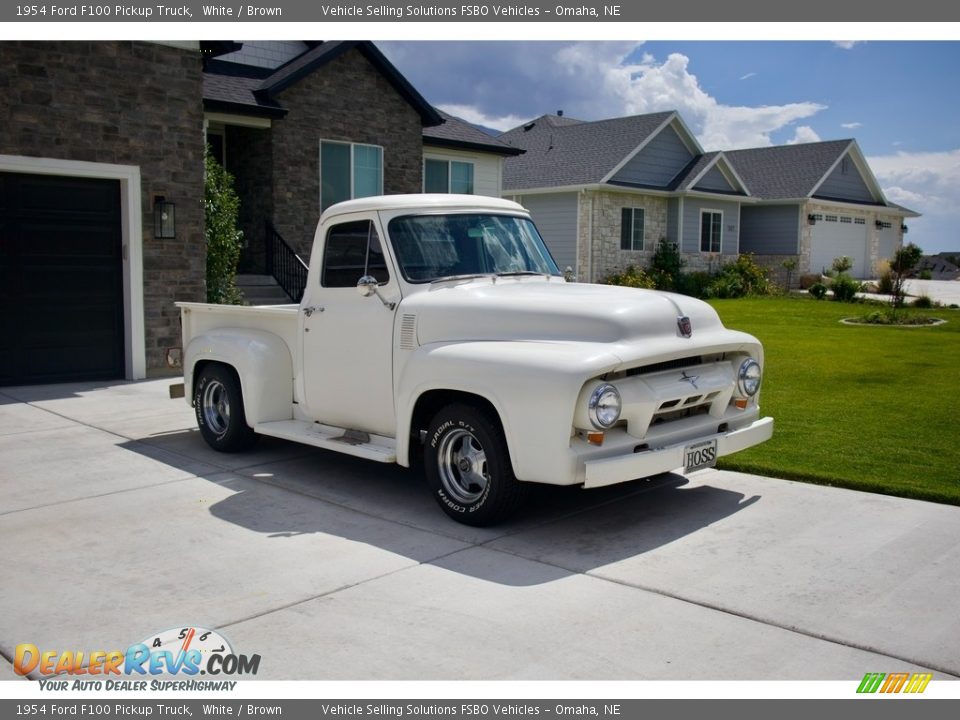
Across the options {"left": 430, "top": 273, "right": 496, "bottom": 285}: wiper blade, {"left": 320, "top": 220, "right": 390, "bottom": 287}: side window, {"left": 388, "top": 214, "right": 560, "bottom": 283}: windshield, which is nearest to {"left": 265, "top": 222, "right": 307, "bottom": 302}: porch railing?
{"left": 320, "top": 220, "right": 390, "bottom": 287}: side window

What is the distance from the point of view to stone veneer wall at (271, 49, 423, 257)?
58.9 feet

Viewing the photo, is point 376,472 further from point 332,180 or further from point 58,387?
point 332,180

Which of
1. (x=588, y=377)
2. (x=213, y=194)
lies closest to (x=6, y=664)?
(x=588, y=377)

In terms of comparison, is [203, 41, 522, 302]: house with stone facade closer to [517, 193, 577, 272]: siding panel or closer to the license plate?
[517, 193, 577, 272]: siding panel

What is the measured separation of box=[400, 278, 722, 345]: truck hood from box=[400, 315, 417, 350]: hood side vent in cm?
3

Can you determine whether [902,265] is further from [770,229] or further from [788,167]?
[788,167]

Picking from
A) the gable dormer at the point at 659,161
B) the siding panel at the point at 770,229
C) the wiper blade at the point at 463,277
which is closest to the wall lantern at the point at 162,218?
the wiper blade at the point at 463,277

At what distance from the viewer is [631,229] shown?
29.8 meters

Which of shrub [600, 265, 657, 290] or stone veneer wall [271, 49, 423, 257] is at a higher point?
stone veneer wall [271, 49, 423, 257]

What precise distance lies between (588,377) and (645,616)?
1339 mm

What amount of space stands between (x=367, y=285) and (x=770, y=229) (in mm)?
32119

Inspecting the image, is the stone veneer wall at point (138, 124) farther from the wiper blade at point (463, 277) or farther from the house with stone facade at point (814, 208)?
the house with stone facade at point (814, 208)

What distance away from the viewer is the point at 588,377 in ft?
16.4

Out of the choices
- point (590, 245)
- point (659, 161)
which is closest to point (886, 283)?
point (659, 161)
